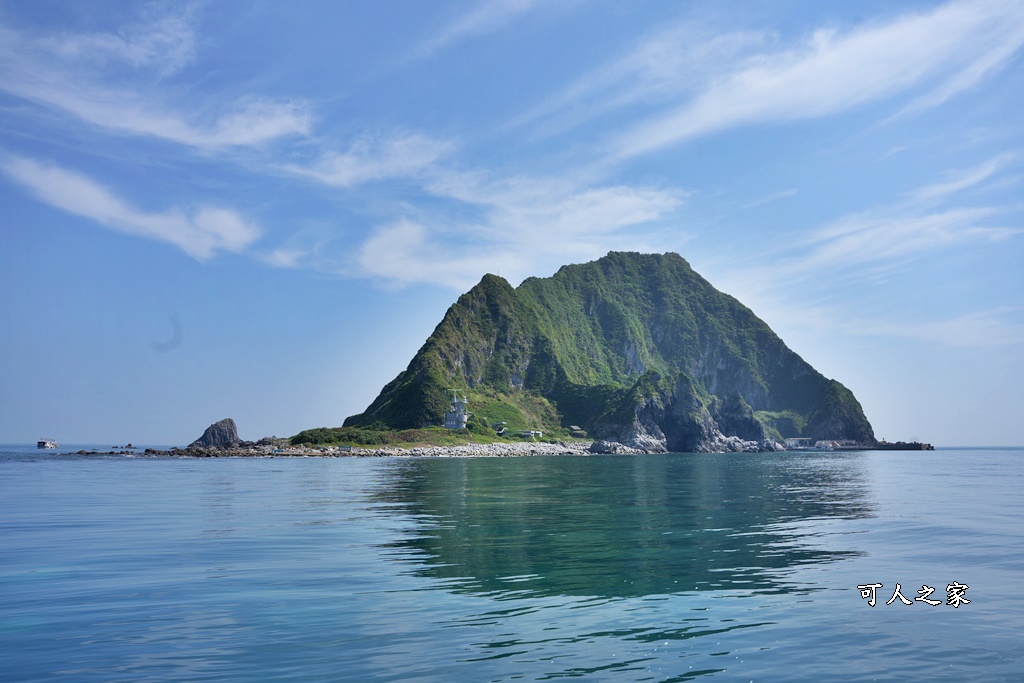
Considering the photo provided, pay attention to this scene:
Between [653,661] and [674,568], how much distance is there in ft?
37.6

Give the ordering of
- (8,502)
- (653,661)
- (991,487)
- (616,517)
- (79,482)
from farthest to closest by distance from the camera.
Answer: (79,482)
(991,487)
(8,502)
(616,517)
(653,661)

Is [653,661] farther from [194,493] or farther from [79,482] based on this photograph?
[79,482]

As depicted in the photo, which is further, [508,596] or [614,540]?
[614,540]

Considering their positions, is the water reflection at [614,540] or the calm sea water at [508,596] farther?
the water reflection at [614,540]

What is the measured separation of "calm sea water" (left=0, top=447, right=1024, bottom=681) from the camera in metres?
14.8

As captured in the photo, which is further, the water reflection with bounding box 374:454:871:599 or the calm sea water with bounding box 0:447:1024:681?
the water reflection with bounding box 374:454:871:599

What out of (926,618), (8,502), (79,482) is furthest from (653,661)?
(79,482)

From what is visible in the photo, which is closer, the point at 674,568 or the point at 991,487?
the point at 674,568

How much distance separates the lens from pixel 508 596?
2123 centimetres

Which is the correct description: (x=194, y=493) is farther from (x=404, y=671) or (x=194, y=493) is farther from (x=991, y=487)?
(x=991, y=487)

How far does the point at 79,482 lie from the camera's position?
81.5 m

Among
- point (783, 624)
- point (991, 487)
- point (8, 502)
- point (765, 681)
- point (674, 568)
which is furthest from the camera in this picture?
point (991, 487)

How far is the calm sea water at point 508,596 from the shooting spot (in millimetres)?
14844

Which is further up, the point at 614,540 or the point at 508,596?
the point at 508,596
